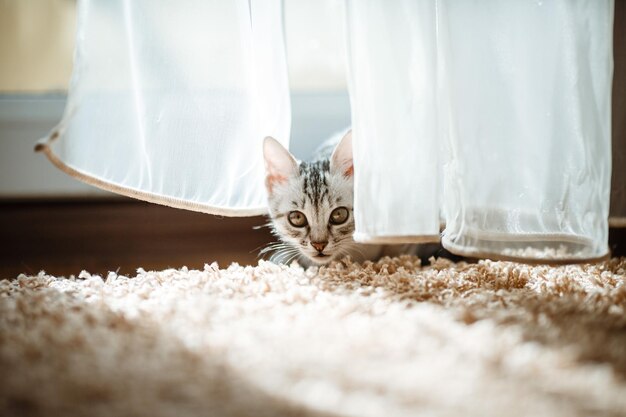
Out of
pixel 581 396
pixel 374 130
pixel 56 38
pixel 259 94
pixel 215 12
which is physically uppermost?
pixel 56 38

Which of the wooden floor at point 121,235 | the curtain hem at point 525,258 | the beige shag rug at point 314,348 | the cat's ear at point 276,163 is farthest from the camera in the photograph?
the wooden floor at point 121,235

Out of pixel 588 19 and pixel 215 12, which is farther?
pixel 215 12

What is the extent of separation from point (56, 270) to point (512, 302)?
1195 mm

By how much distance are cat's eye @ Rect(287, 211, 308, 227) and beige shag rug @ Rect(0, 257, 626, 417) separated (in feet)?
0.88

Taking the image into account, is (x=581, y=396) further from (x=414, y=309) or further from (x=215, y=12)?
(x=215, y=12)

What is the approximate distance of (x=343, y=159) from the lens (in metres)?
1.15

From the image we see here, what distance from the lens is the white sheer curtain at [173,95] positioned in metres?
0.94

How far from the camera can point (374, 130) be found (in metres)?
0.87

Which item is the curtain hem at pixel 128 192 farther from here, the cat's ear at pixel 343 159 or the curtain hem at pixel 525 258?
the curtain hem at pixel 525 258

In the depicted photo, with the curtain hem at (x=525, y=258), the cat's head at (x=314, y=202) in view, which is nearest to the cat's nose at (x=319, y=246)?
the cat's head at (x=314, y=202)

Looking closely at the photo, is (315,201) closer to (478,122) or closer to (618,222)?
(478,122)

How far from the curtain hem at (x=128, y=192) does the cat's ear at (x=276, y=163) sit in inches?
3.2

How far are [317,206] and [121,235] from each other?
72cm

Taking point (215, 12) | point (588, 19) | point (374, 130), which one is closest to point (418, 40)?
point (374, 130)
